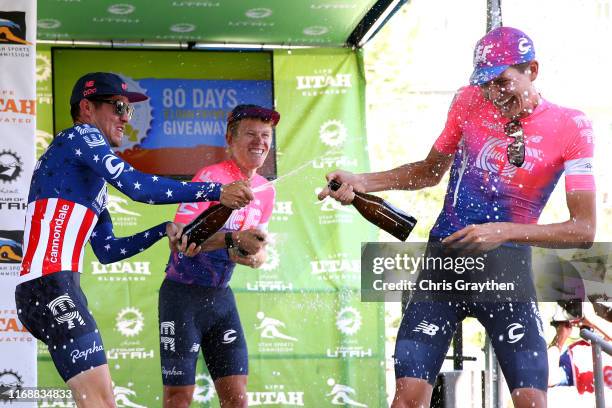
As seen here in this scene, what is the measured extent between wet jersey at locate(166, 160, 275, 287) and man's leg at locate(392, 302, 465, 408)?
122cm

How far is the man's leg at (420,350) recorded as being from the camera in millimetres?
3430

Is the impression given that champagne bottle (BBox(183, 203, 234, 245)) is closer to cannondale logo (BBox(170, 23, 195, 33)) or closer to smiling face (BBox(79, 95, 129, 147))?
smiling face (BBox(79, 95, 129, 147))

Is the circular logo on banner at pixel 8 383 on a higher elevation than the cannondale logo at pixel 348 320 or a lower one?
lower

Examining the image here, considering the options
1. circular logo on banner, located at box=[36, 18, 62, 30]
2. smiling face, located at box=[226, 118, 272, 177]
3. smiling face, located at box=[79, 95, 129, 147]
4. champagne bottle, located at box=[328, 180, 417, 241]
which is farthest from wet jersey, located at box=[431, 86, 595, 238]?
circular logo on banner, located at box=[36, 18, 62, 30]

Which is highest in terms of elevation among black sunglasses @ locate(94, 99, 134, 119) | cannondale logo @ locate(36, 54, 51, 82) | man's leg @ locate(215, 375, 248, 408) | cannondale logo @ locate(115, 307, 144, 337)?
cannondale logo @ locate(36, 54, 51, 82)

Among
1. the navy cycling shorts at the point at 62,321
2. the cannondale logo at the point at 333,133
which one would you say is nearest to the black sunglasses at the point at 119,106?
the navy cycling shorts at the point at 62,321

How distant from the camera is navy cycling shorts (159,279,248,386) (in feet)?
14.6

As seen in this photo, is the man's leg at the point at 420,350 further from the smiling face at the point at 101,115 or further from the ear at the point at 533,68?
the smiling face at the point at 101,115

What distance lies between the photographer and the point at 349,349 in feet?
20.5

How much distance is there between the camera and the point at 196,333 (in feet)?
14.7

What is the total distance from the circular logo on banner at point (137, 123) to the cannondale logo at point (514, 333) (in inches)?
136

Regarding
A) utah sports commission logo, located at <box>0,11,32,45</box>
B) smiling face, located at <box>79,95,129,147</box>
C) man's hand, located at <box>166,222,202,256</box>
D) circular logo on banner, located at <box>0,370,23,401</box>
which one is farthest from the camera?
utah sports commission logo, located at <box>0,11,32,45</box>

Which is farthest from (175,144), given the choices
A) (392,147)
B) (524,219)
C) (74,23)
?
(524,219)

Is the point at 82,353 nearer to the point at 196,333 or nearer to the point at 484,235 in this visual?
the point at 196,333
